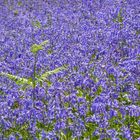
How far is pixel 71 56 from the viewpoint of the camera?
25.2 ft

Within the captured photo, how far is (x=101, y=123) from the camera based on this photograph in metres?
5.14

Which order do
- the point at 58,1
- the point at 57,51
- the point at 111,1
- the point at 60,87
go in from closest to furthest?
the point at 60,87 < the point at 57,51 < the point at 111,1 < the point at 58,1

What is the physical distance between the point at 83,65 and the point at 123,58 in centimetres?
73

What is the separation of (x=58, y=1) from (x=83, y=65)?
25.8 ft

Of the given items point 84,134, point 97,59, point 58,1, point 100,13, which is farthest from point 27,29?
point 84,134

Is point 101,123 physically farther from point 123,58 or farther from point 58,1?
point 58,1

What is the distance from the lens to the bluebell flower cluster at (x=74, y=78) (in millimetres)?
5395

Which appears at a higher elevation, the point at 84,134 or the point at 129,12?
the point at 129,12

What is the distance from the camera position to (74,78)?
672 centimetres

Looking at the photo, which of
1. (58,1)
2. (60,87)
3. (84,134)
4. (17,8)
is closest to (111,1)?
(58,1)

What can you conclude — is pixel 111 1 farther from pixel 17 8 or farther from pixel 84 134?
pixel 84 134

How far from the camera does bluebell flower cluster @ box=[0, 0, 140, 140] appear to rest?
17.7 feet

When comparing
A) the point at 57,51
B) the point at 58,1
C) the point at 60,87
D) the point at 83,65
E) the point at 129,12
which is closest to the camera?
the point at 60,87

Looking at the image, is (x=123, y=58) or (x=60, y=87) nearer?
(x=60, y=87)
